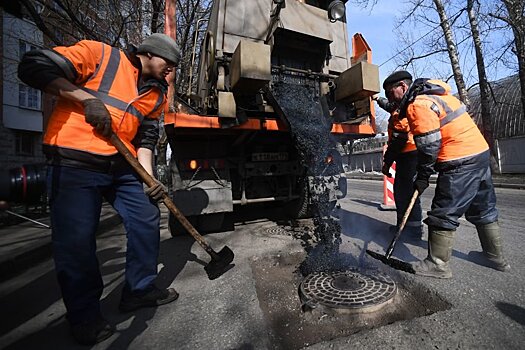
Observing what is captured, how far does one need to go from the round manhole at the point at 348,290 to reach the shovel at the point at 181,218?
658 mm

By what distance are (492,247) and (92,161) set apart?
124 inches

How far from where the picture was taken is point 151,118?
2041 mm

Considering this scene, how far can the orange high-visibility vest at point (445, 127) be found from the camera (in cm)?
212

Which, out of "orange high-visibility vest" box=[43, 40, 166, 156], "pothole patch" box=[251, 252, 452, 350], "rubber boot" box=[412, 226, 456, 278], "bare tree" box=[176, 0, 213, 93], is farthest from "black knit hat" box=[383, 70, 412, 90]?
"bare tree" box=[176, 0, 213, 93]

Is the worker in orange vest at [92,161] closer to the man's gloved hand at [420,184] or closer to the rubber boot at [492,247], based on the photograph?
the man's gloved hand at [420,184]

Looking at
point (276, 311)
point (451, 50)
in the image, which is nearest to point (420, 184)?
point (276, 311)

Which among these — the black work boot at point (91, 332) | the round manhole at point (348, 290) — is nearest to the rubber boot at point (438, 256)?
the round manhole at point (348, 290)

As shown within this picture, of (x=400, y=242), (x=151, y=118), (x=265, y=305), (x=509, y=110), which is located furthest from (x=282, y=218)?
(x=509, y=110)

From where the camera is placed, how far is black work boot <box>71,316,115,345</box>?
1496 millimetres

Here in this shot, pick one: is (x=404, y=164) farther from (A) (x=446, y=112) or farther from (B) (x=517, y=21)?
(B) (x=517, y=21)

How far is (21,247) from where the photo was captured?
298 centimetres

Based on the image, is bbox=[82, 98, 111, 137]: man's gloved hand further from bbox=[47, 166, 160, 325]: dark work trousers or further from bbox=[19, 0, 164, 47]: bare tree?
bbox=[19, 0, 164, 47]: bare tree

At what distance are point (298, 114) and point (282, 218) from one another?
202 cm

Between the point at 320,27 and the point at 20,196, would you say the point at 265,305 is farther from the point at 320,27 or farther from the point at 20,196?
the point at 320,27
